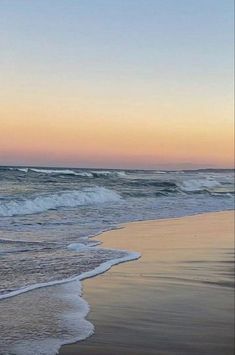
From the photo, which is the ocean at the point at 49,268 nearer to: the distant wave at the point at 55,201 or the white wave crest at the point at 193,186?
the distant wave at the point at 55,201

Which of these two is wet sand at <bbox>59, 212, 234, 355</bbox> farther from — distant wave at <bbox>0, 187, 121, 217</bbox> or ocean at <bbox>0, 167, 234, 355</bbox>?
distant wave at <bbox>0, 187, 121, 217</bbox>

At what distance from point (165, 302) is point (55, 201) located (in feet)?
48.2

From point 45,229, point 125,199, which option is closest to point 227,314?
point 45,229

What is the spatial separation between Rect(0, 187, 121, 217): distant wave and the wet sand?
25.0ft

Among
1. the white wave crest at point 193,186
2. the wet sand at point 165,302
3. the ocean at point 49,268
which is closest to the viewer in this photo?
the wet sand at point 165,302

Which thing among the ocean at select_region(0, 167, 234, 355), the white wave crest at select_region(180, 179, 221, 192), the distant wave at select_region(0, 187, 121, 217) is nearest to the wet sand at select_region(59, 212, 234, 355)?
the ocean at select_region(0, 167, 234, 355)

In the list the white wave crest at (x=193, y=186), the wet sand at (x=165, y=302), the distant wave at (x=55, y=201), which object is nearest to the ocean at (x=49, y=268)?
the distant wave at (x=55, y=201)

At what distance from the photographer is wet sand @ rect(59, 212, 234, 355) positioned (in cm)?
430

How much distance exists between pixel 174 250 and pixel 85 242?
72.0 inches

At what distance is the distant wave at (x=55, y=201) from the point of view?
17031 mm

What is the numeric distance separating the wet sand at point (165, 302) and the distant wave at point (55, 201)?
763 centimetres

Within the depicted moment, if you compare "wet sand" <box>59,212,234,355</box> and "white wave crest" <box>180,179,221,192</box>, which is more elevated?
"white wave crest" <box>180,179,221,192</box>

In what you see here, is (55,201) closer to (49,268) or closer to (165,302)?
(49,268)

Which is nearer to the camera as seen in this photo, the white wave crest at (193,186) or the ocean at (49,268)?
the ocean at (49,268)
